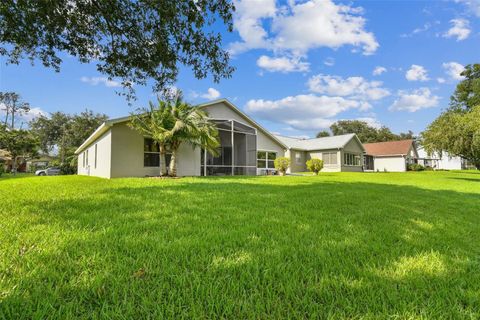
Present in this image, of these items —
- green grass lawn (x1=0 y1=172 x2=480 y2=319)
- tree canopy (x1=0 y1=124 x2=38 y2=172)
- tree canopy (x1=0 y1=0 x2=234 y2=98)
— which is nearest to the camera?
green grass lawn (x1=0 y1=172 x2=480 y2=319)

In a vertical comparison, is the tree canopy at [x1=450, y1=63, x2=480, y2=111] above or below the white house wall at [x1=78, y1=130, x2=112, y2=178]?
above

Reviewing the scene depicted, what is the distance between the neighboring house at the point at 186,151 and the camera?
1342 cm

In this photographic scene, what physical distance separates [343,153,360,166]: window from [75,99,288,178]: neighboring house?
35.4 ft

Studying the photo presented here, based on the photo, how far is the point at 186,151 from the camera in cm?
1577

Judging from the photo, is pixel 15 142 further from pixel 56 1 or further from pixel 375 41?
pixel 375 41

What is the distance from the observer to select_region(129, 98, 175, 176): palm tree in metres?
12.4

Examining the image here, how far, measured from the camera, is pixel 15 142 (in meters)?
31.1

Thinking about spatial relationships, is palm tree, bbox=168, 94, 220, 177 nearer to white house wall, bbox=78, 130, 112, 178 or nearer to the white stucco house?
the white stucco house

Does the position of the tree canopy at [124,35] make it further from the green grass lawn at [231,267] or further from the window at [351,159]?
the window at [351,159]

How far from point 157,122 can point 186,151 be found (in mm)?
3571

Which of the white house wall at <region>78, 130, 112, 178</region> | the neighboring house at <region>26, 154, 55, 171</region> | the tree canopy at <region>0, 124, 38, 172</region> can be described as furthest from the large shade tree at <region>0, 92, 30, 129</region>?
the white house wall at <region>78, 130, 112, 178</region>

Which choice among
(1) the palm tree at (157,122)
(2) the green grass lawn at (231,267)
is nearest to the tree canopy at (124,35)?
(1) the palm tree at (157,122)

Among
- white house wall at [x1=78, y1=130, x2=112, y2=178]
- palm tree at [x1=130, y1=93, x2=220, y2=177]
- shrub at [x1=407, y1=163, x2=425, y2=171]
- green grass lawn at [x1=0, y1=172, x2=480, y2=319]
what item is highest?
palm tree at [x1=130, y1=93, x2=220, y2=177]

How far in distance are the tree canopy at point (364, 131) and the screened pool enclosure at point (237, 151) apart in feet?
156
